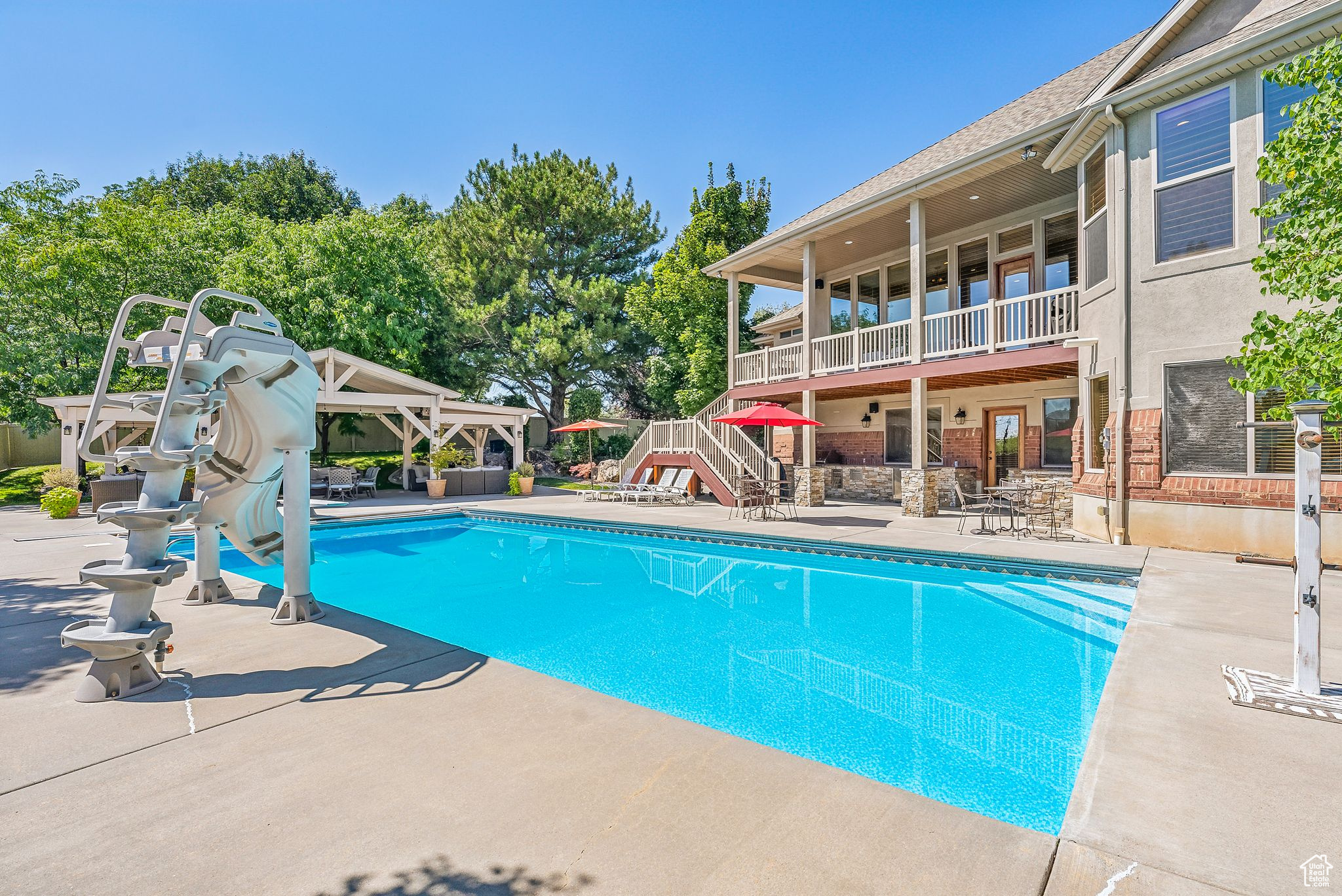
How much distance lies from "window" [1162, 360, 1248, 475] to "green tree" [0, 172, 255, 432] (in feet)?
85.4

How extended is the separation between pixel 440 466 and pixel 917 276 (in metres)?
13.4

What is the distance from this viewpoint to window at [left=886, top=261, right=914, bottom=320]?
15.7 meters

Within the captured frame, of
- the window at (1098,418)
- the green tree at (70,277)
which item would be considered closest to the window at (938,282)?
the window at (1098,418)

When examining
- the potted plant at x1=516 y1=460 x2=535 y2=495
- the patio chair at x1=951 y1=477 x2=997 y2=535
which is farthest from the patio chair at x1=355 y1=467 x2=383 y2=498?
the patio chair at x1=951 y1=477 x2=997 y2=535

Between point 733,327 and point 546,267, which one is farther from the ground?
point 546,267

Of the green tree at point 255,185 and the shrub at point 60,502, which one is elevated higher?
the green tree at point 255,185

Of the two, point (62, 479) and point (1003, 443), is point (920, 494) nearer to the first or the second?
point (1003, 443)

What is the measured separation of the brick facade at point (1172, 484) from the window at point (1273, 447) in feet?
0.51

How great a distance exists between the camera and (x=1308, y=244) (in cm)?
434

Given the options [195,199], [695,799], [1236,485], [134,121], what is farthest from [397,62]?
[195,199]

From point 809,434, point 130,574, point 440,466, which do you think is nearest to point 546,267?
point 440,466

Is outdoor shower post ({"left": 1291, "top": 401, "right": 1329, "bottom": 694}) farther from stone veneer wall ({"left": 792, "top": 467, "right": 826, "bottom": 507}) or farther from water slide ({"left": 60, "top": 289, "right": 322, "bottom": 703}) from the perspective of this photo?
stone veneer wall ({"left": 792, "top": 467, "right": 826, "bottom": 507})

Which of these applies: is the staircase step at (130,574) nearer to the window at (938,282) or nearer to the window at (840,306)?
the window at (938,282)

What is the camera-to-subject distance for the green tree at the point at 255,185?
33594 mm
